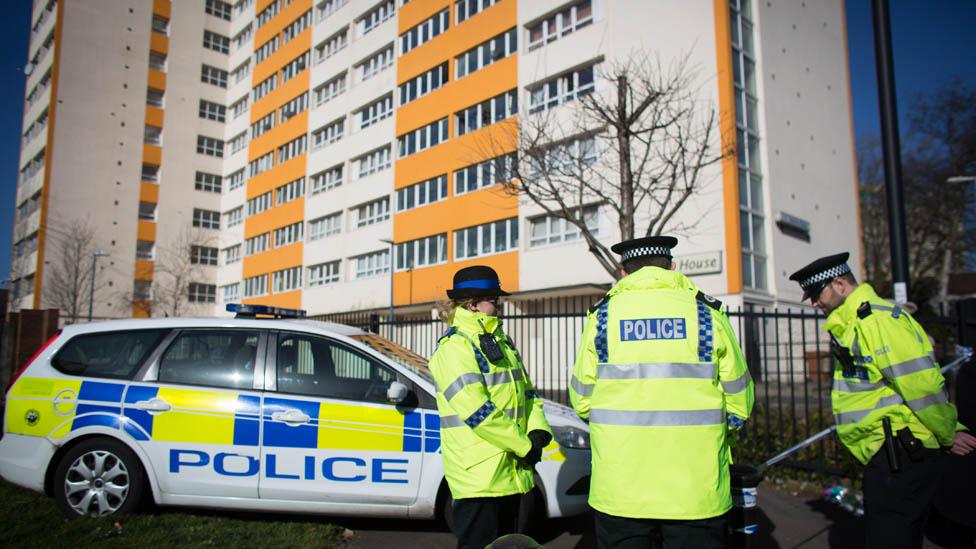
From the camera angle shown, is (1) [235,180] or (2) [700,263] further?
(1) [235,180]

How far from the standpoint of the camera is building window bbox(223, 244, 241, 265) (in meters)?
46.2

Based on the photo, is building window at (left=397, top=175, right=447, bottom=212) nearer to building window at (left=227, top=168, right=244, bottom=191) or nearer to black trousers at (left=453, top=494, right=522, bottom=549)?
building window at (left=227, top=168, right=244, bottom=191)

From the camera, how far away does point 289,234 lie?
132 feet

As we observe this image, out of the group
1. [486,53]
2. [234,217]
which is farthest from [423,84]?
[234,217]

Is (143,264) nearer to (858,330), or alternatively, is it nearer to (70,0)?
(70,0)

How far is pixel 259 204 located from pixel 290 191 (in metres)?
4.43

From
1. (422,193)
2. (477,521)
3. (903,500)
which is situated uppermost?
(422,193)

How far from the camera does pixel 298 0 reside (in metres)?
41.8

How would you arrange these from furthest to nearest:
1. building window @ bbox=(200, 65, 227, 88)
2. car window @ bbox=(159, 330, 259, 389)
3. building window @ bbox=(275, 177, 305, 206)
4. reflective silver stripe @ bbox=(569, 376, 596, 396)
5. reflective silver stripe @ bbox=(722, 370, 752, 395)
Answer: building window @ bbox=(200, 65, 227, 88), building window @ bbox=(275, 177, 305, 206), car window @ bbox=(159, 330, 259, 389), reflective silver stripe @ bbox=(569, 376, 596, 396), reflective silver stripe @ bbox=(722, 370, 752, 395)

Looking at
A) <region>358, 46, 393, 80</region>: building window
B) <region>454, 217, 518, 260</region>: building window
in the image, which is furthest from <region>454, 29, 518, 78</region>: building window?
<region>454, 217, 518, 260</region>: building window

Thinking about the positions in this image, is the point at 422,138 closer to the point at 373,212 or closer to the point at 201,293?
the point at 373,212

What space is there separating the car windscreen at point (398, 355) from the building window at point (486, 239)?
65.1 ft

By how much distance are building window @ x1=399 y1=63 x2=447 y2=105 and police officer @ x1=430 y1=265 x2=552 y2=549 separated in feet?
91.4

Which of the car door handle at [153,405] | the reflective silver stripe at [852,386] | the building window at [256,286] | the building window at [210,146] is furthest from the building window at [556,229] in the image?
the building window at [210,146]
